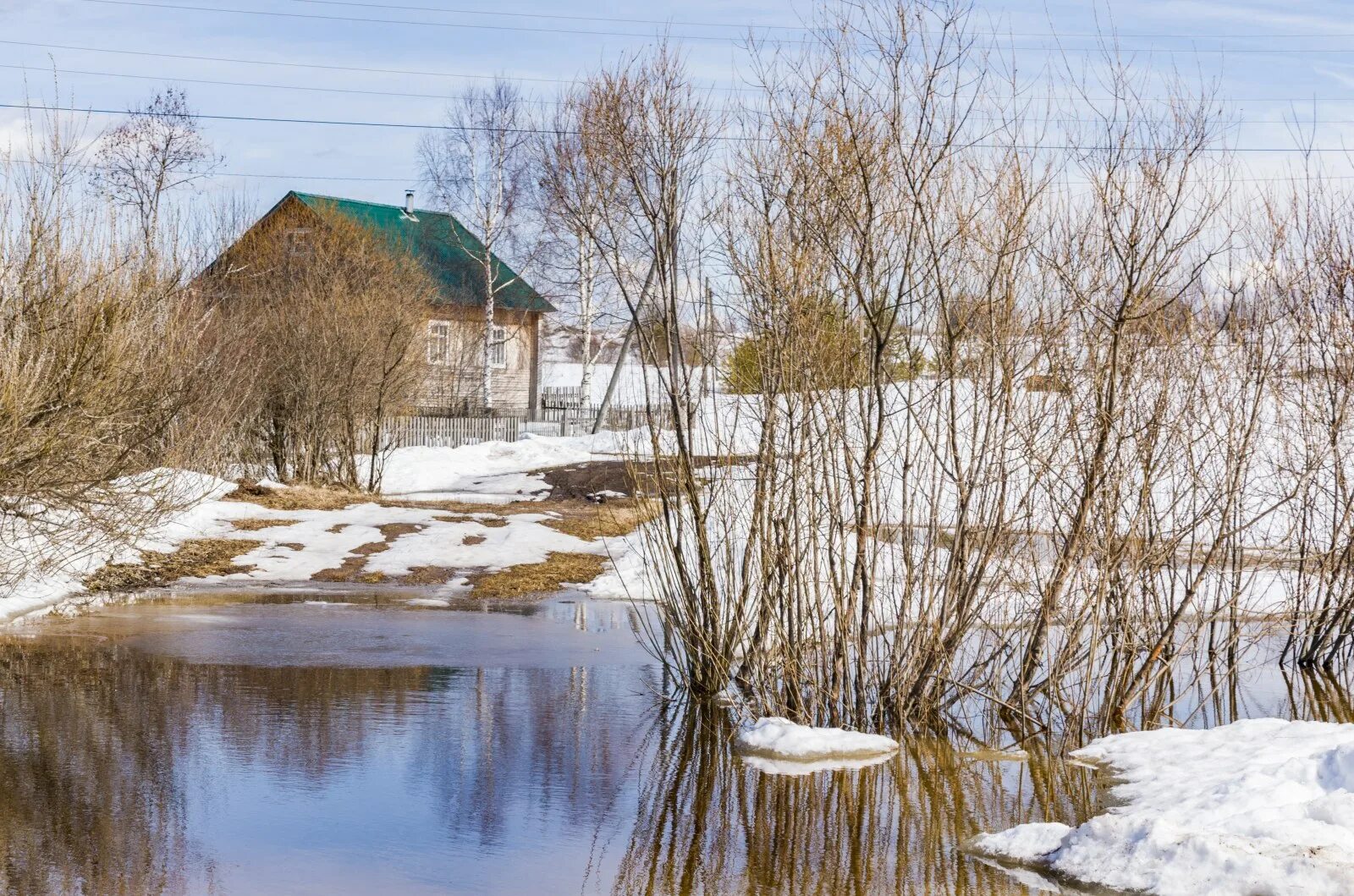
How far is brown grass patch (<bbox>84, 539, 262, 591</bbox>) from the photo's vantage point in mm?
14344

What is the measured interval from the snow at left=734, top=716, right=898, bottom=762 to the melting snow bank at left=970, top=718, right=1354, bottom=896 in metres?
1.21

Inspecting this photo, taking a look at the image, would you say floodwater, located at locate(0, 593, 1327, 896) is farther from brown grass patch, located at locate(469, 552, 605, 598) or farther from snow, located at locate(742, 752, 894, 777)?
brown grass patch, located at locate(469, 552, 605, 598)

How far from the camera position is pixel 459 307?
40.6 meters

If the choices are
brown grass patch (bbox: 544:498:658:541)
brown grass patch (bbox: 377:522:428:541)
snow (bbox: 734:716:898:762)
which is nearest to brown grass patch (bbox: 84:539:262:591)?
brown grass patch (bbox: 377:522:428:541)

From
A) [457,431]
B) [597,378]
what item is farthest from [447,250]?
[597,378]

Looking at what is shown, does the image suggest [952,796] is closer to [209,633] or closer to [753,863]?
[753,863]

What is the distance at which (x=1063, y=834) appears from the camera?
5.58 metres

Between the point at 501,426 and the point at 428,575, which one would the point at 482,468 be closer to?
the point at 501,426

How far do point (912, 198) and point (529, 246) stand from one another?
34397 mm

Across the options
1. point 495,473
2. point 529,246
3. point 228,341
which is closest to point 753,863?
point 228,341

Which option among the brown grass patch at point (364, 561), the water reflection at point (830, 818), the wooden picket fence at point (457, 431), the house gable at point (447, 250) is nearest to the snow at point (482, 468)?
the wooden picket fence at point (457, 431)

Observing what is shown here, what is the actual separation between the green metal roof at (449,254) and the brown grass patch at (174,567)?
25353 millimetres

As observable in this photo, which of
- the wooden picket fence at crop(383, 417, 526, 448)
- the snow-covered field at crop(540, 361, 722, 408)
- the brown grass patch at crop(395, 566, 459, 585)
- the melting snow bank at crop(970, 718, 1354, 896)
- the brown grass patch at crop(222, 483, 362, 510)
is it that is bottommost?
the brown grass patch at crop(395, 566, 459, 585)

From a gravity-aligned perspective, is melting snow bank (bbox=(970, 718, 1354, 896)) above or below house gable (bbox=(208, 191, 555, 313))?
below
